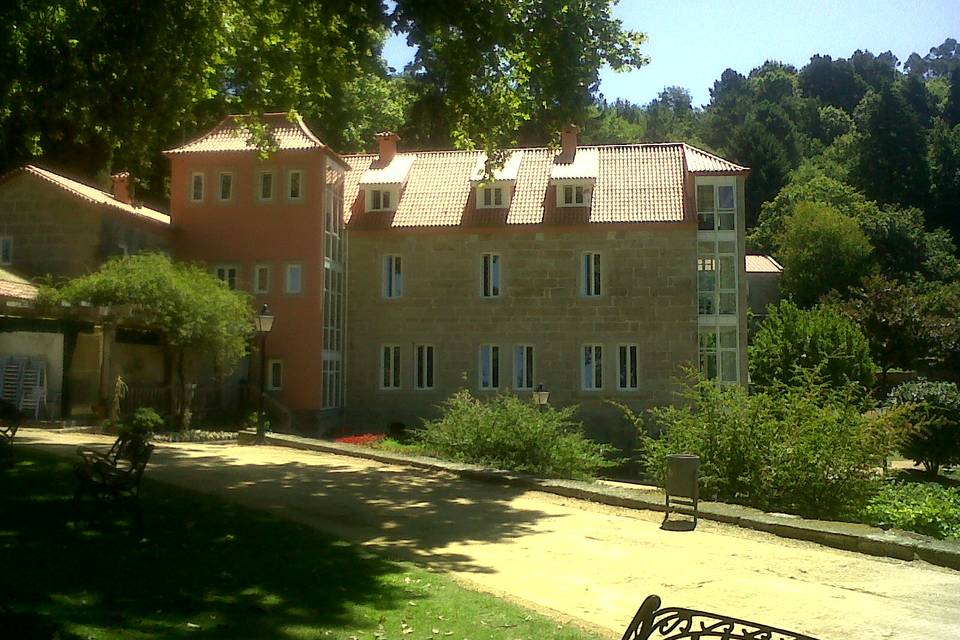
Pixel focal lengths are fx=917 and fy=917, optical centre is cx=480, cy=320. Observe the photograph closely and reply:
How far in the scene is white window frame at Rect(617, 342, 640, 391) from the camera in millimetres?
30750

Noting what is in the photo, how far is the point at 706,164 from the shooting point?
31.9m

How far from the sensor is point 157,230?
30.0 m

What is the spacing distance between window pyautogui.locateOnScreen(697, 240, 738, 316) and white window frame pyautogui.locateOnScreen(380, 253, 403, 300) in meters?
10.4

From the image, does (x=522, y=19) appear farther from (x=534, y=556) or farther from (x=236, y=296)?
(x=236, y=296)

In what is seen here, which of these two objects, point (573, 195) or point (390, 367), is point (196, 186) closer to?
point (390, 367)

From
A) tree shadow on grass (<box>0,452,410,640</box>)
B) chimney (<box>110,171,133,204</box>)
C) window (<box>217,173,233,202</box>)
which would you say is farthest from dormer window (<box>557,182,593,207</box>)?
tree shadow on grass (<box>0,452,410,640</box>)

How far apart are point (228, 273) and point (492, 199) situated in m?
9.46

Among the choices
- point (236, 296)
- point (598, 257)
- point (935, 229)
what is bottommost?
point (236, 296)

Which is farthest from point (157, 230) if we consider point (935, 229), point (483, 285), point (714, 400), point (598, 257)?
point (935, 229)

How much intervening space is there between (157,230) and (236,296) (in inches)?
227

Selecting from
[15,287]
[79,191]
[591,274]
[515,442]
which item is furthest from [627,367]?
[15,287]

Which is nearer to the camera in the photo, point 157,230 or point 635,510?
point 635,510

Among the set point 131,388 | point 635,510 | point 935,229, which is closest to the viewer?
point 635,510

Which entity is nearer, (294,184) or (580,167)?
(294,184)
